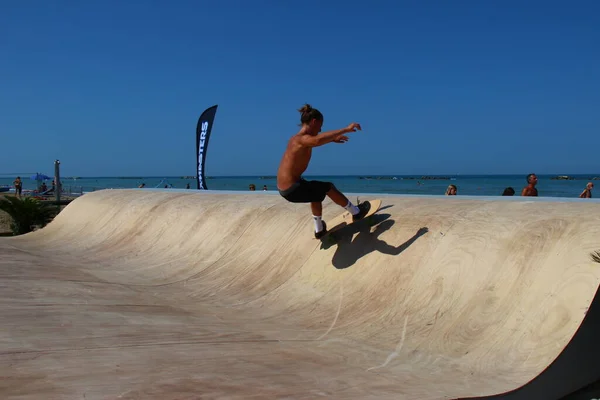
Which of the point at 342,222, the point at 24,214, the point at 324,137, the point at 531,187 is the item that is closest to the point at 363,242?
the point at 342,222

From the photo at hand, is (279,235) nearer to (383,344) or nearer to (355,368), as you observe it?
(383,344)

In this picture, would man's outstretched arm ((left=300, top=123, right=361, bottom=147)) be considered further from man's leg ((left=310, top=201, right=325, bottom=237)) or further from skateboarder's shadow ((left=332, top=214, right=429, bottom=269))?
skateboarder's shadow ((left=332, top=214, right=429, bottom=269))

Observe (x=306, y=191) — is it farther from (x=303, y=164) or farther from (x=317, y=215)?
(x=317, y=215)

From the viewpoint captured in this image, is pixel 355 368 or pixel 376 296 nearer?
pixel 355 368

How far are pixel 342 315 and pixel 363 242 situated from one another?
117 cm

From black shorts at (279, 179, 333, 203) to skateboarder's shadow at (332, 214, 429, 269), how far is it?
2.64 ft

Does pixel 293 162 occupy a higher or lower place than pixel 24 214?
higher

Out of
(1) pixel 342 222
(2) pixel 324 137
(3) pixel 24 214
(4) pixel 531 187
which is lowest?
(3) pixel 24 214

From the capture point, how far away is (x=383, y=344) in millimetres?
4367

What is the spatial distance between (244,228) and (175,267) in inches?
47.4

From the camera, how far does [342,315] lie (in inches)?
203

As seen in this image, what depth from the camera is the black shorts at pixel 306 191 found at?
550 cm

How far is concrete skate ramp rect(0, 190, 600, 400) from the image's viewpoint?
10.6 feet

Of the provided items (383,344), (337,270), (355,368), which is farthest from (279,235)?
(355,368)
